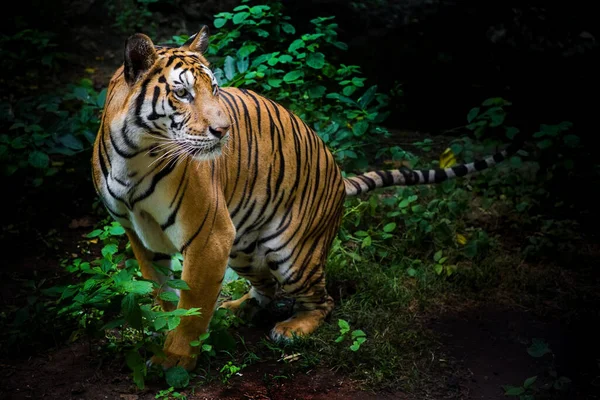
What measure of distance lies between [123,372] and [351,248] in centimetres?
209

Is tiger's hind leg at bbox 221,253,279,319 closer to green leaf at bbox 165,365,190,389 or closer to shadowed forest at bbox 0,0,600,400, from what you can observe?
shadowed forest at bbox 0,0,600,400

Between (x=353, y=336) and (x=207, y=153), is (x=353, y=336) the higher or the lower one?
the lower one

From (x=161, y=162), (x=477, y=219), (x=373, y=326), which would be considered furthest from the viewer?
(x=477, y=219)

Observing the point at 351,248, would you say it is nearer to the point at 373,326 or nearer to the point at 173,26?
the point at 373,326

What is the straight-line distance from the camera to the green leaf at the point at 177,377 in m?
3.48

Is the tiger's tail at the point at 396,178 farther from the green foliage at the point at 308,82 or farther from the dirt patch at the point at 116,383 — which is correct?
the dirt patch at the point at 116,383

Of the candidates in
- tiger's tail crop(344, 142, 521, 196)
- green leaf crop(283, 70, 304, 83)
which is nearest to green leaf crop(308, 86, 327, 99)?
green leaf crop(283, 70, 304, 83)

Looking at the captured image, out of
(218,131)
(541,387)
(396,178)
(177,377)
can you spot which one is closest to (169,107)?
(218,131)

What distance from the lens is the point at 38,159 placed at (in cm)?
486

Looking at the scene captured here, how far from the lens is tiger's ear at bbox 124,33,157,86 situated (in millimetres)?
3033

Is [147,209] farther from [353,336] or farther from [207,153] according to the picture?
[353,336]

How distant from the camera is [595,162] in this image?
5090mm

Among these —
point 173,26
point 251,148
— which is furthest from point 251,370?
point 173,26

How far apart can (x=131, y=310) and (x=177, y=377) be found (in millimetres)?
484
